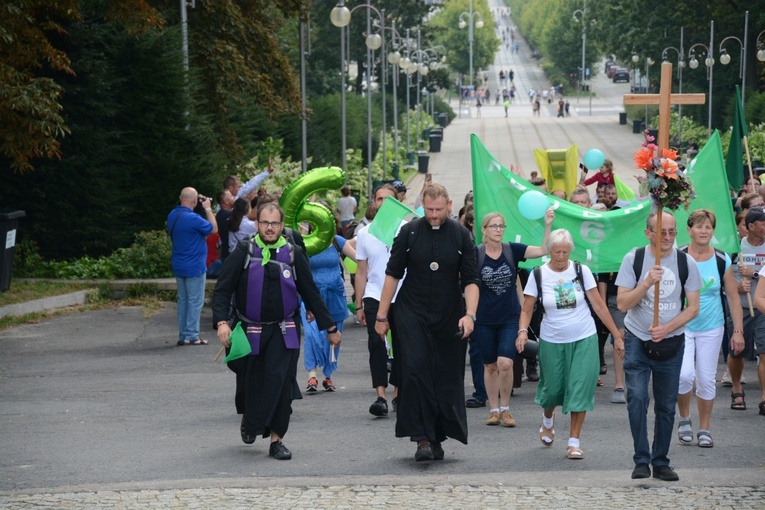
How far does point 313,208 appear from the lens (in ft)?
40.9

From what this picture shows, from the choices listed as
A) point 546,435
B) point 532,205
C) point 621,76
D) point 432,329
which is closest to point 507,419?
point 546,435

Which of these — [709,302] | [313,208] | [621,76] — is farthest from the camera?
[621,76]

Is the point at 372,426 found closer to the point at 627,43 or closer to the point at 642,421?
the point at 642,421

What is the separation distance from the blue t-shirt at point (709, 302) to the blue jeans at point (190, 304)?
258 inches

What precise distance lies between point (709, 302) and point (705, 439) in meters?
1.02

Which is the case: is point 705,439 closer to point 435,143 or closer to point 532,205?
point 532,205

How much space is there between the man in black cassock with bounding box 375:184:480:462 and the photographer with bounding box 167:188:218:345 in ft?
20.8

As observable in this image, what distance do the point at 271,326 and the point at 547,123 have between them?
7552cm

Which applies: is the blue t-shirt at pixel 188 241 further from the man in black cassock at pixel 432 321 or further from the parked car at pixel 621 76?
the parked car at pixel 621 76

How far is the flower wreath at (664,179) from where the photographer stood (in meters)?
8.41

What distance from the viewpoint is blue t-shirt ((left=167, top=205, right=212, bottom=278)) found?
15180 mm

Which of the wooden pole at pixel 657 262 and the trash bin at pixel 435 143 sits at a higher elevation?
the trash bin at pixel 435 143

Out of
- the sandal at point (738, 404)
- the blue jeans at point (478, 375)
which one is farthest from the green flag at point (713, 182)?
the blue jeans at point (478, 375)

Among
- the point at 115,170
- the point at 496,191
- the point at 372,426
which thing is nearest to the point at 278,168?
the point at 115,170
